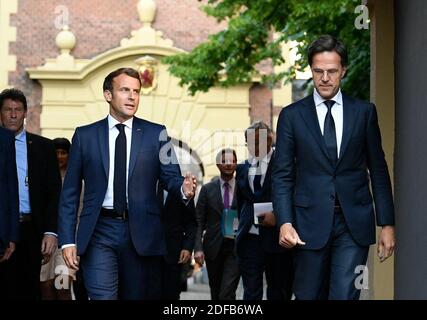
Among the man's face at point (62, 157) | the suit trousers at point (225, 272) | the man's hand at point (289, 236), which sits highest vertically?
the man's face at point (62, 157)

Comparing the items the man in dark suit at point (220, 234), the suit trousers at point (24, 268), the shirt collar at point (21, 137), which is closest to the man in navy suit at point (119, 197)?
the suit trousers at point (24, 268)

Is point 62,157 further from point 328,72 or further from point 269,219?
point 328,72

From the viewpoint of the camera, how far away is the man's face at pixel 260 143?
501 inches

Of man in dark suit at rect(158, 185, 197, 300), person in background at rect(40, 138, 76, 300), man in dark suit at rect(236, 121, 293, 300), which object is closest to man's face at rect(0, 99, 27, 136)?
person in background at rect(40, 138, 76, 300)

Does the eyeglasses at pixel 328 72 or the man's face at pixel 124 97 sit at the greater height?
the eyeglasses at pixel 328 72

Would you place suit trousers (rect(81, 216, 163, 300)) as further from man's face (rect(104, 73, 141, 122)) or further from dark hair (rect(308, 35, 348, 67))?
dark hair (rect(308, 35, 348, 67))

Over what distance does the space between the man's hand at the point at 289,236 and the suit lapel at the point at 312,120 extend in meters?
0.50

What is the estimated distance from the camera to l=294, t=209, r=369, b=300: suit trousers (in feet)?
27.1

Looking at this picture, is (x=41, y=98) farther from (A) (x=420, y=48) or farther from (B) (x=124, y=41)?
(A) (x=420, y=48)

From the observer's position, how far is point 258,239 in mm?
12695

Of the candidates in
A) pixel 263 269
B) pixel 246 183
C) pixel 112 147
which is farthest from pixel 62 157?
pixel 112 147

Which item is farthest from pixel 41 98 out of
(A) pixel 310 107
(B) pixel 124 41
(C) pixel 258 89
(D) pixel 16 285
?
(A) pixel 310 107

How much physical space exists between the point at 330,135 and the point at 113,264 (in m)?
1.73

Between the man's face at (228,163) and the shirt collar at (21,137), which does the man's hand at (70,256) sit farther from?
the man's face at (228,163)
